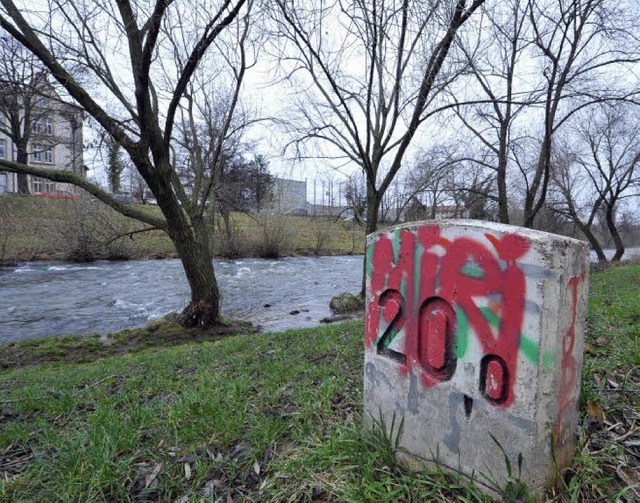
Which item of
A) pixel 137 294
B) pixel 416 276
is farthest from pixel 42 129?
pixel 416 276

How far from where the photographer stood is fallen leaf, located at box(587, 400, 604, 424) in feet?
6.56

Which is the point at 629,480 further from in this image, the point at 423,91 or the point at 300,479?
the point at 423,91

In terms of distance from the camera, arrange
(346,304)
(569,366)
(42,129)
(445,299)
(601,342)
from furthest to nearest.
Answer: (42,129) → (346,304) → (601,342) → (445,299) → (569,366)

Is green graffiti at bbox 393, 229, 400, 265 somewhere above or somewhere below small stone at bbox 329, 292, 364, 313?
above

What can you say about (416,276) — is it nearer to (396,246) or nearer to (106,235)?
(396,246)

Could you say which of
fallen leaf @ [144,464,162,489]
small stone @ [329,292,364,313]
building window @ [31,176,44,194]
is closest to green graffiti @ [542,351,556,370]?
fallen leaf @ [144,464,162,489]

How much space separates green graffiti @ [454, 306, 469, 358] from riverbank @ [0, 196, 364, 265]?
17.1 meters

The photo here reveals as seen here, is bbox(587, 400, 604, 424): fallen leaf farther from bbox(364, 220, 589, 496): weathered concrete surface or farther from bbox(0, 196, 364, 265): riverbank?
bbox(0, 196, 364, 265): riverbank

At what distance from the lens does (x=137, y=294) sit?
47.0ft

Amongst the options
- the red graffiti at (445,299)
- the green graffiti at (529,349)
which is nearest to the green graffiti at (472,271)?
the red graffiti at (445,299)

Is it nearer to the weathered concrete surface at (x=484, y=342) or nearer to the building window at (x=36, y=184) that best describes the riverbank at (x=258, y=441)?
the weathered concrete surface at (x=484, y=342)

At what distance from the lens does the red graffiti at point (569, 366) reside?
1.43 metres

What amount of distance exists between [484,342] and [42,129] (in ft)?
112

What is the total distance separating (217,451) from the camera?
2238 mm
